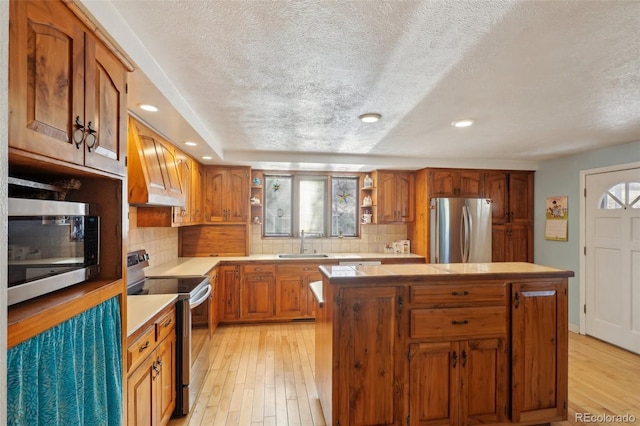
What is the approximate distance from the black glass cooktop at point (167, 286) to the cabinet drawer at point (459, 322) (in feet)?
5.40

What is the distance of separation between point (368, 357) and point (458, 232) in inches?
117

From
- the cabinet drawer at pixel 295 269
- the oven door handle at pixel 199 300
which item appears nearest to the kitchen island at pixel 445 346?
the oven door handle at pixel 199 300

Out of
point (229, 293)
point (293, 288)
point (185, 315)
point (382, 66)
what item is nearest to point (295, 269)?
point (293, 288)

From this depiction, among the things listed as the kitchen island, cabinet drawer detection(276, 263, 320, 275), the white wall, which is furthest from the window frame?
the white wall

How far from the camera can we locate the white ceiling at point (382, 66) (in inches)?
49.3

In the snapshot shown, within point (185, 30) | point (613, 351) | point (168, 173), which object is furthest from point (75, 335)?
point (613, 351)

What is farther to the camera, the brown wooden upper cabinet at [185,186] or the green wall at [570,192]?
the green wall at [570,192]

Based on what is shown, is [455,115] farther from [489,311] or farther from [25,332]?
[25,332]

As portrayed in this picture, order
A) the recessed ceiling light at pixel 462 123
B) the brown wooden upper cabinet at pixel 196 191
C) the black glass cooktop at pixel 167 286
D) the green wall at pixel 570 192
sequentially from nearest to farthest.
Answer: the black glass cooktop at pixel 167 286 → the recessed ceiling light at pixel 462 123 → the green wall at pixel 570 192 → the brown wooden upper cabinet at pixel 196 191

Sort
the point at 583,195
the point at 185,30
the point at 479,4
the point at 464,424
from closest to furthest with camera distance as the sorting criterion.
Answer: the point at 479,4, the point at 185,30, the point at 464,424, the point at 583,195

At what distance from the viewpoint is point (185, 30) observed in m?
1.37

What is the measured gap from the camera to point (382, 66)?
167cm

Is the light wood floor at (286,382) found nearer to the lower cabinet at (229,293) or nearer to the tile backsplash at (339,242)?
the lower cabinet at (229,293)

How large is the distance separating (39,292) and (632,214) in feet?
16.0
